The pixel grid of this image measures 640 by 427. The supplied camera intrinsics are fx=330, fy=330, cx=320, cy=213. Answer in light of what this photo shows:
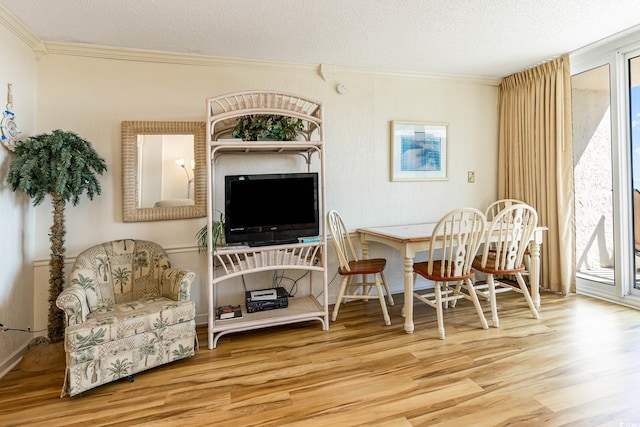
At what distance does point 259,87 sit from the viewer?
10.2ft

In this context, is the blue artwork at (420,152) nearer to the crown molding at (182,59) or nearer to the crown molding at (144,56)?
the crown molding at (182,59)

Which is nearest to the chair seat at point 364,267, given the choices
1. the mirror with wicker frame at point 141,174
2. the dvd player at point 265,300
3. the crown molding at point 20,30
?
the dvd player at point 265,300

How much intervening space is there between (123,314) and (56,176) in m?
1.07

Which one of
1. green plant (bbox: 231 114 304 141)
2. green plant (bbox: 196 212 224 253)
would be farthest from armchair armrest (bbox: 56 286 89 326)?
green plant (bbox: 231 114 304 141)

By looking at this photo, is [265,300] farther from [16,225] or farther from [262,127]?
[16,225]

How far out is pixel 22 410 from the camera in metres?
1.77

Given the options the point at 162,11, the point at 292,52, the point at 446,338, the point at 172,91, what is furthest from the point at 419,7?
the point at 446,338

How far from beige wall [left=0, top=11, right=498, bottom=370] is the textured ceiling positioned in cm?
17

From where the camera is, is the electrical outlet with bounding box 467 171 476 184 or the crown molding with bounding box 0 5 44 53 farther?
the electrical outlet with bounding box 467 171 476 184

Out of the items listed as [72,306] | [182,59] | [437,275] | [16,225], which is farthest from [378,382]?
[182,59]

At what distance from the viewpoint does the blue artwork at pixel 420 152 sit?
3.60 m

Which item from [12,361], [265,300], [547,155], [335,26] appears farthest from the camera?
[547,155]

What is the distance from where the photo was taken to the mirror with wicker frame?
8.91 feet

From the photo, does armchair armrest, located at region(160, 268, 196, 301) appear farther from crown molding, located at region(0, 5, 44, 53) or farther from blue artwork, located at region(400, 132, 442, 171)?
blue artwork, located at region(400, 132, 442, 171)
